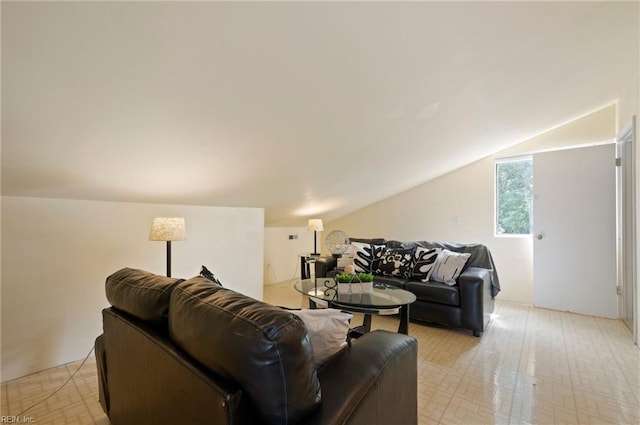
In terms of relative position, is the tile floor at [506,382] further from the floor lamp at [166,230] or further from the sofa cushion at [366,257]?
the floor lamp at [166,230]

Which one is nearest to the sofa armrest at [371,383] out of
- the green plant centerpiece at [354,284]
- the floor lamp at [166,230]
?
the green plant centerpiece at [354,284]

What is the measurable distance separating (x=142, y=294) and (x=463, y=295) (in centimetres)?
263

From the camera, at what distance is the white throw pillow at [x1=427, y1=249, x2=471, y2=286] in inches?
115

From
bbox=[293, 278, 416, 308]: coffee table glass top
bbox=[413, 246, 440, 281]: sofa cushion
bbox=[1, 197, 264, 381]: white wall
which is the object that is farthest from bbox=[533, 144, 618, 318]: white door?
bbox=[1, 197, 264, 381]: white wall

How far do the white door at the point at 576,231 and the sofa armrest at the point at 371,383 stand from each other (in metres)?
3.19

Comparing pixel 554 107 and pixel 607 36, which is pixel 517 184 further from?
pixel 607 36

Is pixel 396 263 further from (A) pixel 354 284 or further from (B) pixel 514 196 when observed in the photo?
(B) pixel 514 196

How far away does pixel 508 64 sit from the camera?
1.84 metres

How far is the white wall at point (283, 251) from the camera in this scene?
473 centimetres

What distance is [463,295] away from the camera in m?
2.72

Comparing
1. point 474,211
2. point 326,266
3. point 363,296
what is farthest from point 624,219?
point 326,266

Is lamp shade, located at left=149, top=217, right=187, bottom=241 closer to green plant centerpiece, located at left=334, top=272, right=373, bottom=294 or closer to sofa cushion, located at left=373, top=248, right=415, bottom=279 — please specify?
green plant centerpiece, located at left=334, top=272, right=373, bottom=294

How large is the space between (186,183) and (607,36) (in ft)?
10.4

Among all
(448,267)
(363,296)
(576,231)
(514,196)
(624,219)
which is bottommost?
(363,296)
